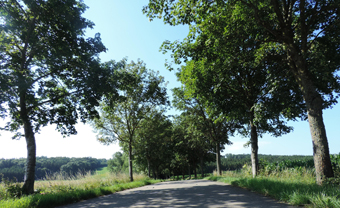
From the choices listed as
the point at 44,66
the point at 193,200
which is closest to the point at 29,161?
the point at 44,66

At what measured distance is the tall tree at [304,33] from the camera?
22.3 ft

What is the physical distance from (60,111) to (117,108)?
784cm

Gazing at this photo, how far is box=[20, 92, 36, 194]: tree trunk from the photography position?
374 inches

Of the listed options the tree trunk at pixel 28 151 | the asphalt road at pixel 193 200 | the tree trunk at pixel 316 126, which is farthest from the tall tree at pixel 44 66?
the tree trunk at pixel 316 126

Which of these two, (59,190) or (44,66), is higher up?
(44,66)

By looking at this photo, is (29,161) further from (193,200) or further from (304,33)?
(304,33)

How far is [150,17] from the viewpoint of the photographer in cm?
848

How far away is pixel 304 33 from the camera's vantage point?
772 centimetres

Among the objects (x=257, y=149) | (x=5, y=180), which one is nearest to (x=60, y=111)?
(x=5, y=180)

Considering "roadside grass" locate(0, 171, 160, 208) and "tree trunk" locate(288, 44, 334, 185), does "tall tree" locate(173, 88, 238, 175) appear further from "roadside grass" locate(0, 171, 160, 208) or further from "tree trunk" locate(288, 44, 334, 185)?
"tree trunk" locate(288, 44, 334, 185)

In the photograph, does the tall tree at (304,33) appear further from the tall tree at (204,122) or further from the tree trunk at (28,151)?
the tall tree at (204,122)

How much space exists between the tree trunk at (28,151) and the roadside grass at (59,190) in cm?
37

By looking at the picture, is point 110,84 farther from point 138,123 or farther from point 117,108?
point 138,123

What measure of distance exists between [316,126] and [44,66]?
13977mm
